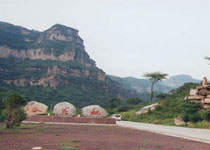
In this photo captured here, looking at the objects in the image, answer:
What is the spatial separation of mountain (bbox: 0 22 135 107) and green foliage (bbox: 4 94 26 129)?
200ft

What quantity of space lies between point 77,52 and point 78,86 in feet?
92.8

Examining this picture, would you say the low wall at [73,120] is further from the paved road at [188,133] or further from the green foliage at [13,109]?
the green foliage at [13,109]

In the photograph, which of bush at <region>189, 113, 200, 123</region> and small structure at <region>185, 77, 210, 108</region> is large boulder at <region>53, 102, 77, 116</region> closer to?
small structure at <region>185, 77, 210, 108</region>

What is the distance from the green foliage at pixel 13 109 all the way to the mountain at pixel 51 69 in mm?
60971

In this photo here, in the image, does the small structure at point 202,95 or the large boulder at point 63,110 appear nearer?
the small structure at point 202,95

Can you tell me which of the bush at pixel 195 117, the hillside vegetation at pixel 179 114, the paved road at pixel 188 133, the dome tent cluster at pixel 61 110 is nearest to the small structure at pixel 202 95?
the hillside vegetation at pixel 179 114

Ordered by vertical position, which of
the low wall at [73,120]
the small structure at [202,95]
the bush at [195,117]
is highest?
the small structure at [202,95]

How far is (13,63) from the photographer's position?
112 metres

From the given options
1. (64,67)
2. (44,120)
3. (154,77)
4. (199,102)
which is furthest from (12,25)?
(199,102)

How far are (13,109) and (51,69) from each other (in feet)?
301

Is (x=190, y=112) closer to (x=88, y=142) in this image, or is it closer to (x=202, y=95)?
(x=202, y=95)

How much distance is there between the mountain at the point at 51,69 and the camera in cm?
8981

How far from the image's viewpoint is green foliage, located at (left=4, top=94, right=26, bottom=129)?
49.5ft

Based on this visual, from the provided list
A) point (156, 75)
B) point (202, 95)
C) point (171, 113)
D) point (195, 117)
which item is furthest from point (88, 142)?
point (156, 75)
